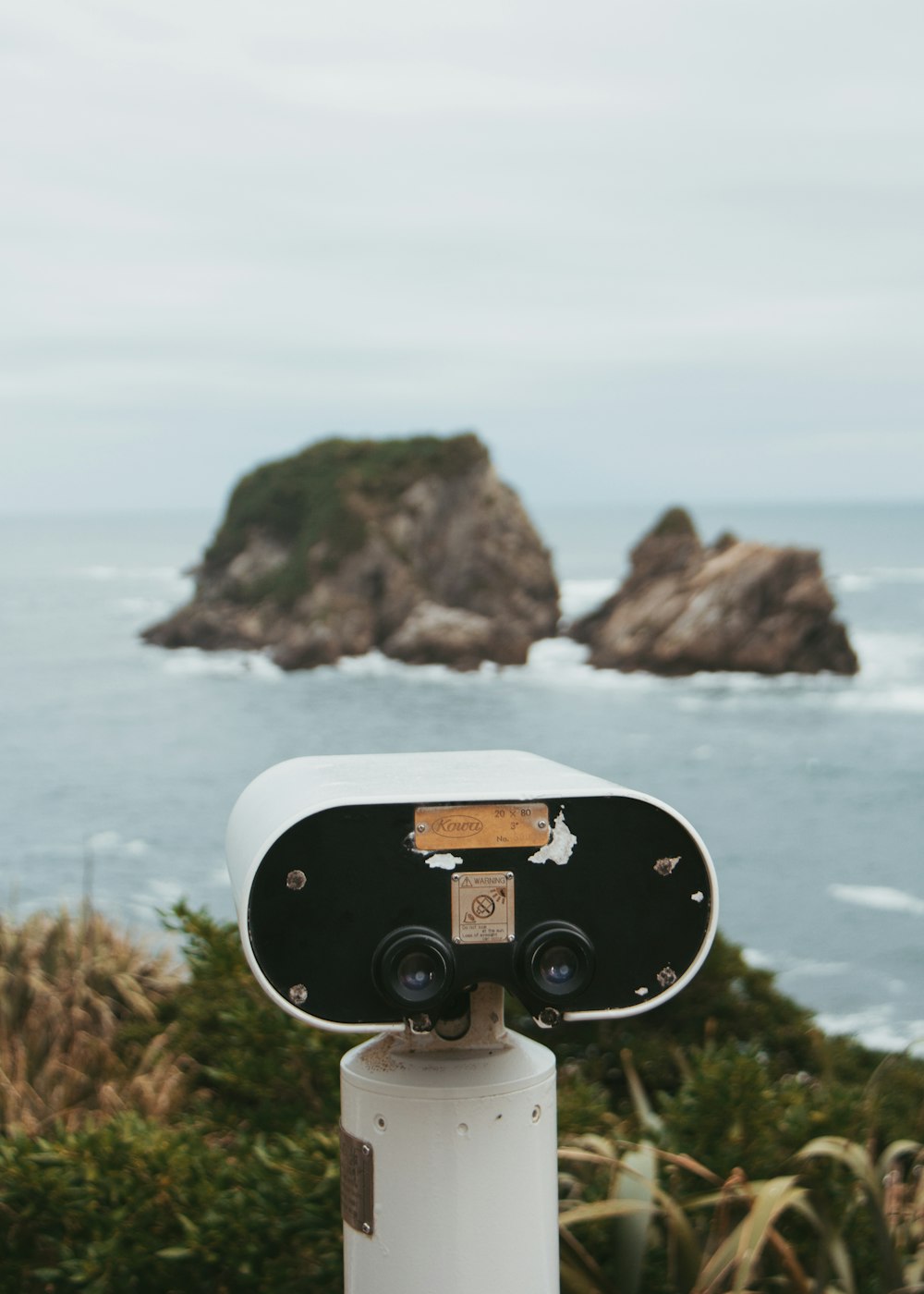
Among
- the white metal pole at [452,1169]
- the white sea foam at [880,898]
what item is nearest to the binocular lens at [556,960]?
the white metal pole at [452,1169]

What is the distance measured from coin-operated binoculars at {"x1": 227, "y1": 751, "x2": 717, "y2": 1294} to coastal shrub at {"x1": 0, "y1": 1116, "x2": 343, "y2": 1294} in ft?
3.77

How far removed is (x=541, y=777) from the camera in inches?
83.7

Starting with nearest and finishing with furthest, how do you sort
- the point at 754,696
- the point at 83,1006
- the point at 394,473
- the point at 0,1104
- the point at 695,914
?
the point at 695,914 < the point at 0,1104 < the point at 83,1006 < the point at 754,696 < the point at 394,473

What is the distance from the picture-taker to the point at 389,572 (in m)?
44.5

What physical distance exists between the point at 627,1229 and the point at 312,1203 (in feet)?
2.32

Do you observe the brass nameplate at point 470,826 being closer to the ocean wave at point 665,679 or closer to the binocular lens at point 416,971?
the binocular lens at point 416,971

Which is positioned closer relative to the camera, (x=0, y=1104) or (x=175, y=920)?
(x=175, y=920)

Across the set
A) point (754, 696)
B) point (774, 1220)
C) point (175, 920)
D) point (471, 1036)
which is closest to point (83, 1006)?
point (175, 920)

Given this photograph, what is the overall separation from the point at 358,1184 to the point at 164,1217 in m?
1.38

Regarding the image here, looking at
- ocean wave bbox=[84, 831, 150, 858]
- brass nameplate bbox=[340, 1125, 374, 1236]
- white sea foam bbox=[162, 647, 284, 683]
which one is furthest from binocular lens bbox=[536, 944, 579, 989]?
white sea foam bbox=[162, 647, 284, 683]

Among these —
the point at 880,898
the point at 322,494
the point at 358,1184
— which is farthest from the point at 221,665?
the point at 358,1184

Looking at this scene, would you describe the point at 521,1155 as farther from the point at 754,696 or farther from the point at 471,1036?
the point at 754,696

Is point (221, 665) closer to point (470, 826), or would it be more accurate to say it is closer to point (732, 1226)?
point (732, 1226)

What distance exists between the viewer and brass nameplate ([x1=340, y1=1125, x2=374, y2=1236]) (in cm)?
212
